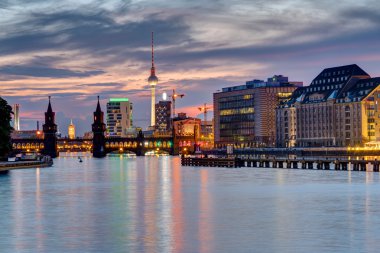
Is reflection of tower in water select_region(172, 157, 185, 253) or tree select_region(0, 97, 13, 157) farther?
tree select_region(0, 97, 13, 157)

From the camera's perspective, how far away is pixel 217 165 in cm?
18725

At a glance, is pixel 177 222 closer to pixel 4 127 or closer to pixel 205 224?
pixel 205 224

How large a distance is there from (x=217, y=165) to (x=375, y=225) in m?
137

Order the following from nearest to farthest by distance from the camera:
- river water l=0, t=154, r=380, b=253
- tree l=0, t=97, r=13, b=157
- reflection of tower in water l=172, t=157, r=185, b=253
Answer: river water l=0, t=154, r=380, b=253
reflection of tower in water l=172, t=157, r=185, b=253
tree l=0, t=97, r=13, b=157

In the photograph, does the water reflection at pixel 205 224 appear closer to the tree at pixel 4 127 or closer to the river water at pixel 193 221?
the river water at pixel 193 221

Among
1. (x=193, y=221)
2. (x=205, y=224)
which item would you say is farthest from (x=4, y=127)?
(x=205, y=224)

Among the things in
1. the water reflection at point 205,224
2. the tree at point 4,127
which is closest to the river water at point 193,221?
the water reflection at point 205,224

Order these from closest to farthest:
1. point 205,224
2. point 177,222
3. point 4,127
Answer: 1. point 205,224
2. point 177,222
3. point 4,127

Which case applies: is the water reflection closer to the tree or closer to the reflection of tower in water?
the reflection of tower in water

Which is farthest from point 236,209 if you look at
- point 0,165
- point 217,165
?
point 217,165

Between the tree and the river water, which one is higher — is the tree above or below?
above

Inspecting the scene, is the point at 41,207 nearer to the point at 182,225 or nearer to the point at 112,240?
the point at 182,225

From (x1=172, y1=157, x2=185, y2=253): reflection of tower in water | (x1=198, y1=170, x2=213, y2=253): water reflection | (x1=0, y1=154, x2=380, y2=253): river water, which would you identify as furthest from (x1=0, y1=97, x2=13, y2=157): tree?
(x1=198, y1=170, x2=213, y2=253): water reflection

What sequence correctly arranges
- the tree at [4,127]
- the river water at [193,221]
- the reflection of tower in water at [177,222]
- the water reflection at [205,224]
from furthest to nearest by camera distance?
the tree at [4,127]
the reflection of tower in water at [177,222]
the river water at [193,221]
the water reflection at [205,224]
